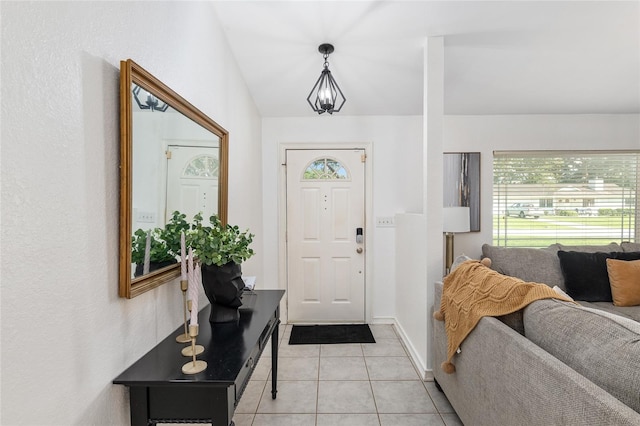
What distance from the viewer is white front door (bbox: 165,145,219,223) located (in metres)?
1.52

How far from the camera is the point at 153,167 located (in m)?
1.34

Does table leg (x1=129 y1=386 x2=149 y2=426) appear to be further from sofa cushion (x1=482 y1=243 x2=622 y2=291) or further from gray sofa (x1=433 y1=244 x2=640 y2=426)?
sofa cushion (x1=482 y1=243 x2=622 y2=291)

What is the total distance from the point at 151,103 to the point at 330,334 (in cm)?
269

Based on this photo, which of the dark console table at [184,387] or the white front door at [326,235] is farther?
the white front door at [326,235]

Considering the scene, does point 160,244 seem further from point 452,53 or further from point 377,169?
point 377,169

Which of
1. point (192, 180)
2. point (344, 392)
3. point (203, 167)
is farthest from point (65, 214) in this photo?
point (344, 392)

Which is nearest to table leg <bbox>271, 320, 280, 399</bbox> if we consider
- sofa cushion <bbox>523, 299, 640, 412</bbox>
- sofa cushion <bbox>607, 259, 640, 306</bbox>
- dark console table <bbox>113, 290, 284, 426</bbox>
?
dark console table <bbox>113, 290, 284, 426</bbox>

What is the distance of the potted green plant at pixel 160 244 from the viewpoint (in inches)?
48.4

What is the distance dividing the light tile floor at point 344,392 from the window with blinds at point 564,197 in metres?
1.94

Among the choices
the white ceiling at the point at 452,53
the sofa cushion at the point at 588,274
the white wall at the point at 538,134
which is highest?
the white ceiling at the point at 452,53

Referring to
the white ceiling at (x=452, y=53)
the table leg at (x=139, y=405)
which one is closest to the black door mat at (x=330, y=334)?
the table leg at (x=139, y=405)

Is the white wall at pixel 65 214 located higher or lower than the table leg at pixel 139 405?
higher

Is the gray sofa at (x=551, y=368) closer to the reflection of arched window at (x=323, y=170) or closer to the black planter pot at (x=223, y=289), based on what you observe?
the black planter pot at (x=223, y=289)

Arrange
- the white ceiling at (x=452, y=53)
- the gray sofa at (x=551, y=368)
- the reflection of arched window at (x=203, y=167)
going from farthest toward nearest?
1. the white ceiling at (x=452, y=53)
2. the reflection of arched window at (x=203, y=167)
3. the gray sofa at (x=551, y=368)
